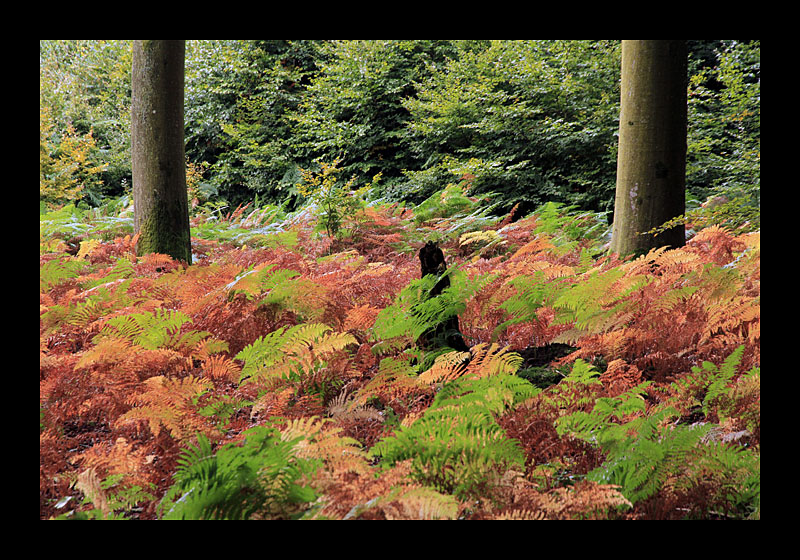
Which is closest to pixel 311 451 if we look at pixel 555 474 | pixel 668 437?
pixel 555 474

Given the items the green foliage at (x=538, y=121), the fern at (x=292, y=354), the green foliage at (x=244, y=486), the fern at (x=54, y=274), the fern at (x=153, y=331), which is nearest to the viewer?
the green foliage at (x=244, y=486)

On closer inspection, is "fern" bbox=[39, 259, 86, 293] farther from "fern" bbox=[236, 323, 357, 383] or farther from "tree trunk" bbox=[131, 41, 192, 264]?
"fern" bbox=[236, 323, 357, 383]

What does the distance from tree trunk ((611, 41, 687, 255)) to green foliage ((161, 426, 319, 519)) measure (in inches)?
149

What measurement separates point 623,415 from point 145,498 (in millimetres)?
1768

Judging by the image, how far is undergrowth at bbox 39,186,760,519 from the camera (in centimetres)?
172

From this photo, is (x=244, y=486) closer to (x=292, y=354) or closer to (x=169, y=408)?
(x=169, y=408)

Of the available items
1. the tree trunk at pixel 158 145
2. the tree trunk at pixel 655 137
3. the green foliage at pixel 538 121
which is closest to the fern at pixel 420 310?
the tree trunk at pixel 655 137

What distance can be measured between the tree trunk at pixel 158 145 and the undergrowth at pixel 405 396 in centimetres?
90

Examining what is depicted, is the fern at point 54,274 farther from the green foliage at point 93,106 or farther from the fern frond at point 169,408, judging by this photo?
the green foliage at point 93,106

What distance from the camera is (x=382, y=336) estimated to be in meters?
3.06

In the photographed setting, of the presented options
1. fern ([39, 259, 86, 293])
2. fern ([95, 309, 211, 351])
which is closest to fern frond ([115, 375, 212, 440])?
fern ([95, 309, 211, 351])

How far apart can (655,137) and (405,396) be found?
3272 mm

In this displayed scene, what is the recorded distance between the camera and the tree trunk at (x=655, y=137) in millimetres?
4484

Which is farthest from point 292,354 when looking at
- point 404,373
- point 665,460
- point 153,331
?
point 665,460
